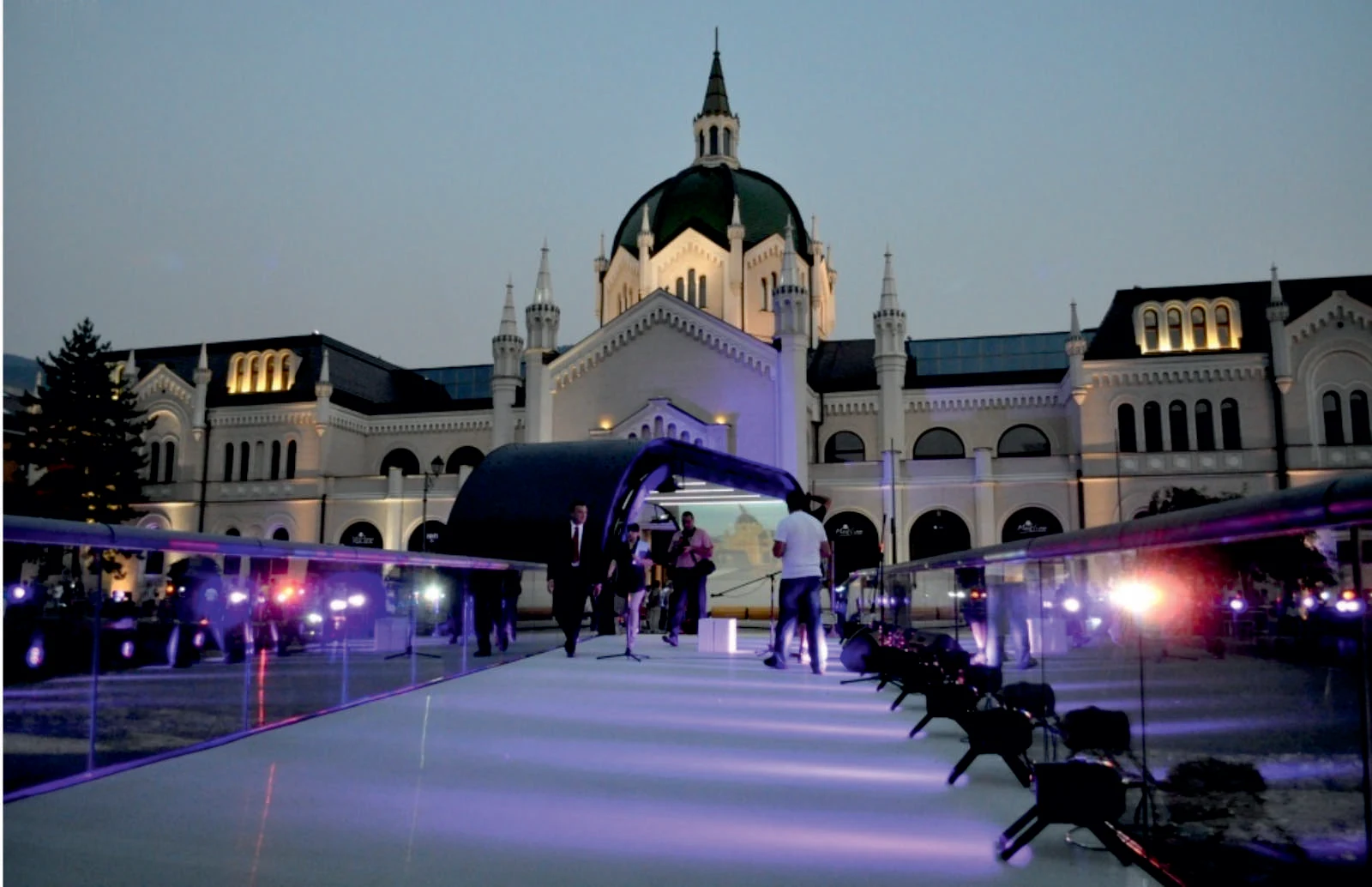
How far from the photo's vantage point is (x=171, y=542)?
5469mm

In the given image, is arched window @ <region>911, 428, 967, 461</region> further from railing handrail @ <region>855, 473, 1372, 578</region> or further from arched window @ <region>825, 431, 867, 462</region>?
railing handrail @ <region>855, 473, 1372, 578</region>

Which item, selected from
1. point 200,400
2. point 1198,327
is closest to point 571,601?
point 1198,327

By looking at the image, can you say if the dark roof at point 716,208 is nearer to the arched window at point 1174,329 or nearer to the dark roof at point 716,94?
the dark roof at point 716,94

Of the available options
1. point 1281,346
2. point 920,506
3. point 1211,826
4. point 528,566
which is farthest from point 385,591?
point 1281,346

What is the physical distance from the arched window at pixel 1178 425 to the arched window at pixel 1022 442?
16.1 feet

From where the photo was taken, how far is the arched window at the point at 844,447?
4422 cm

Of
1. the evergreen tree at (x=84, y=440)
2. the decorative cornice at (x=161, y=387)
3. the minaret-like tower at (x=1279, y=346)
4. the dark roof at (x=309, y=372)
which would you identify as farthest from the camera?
the decorative cornice at (x=161, y=387)

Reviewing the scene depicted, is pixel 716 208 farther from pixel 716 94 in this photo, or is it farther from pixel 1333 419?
pixel 1333 419

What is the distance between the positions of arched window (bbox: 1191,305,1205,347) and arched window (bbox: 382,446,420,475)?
3623 cm

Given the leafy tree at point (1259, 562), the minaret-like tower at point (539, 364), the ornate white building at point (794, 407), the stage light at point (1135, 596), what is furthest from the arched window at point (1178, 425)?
the leafy tree at point (1259, 562)

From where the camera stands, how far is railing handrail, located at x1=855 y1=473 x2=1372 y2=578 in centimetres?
248

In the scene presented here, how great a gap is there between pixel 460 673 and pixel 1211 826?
28.4ft

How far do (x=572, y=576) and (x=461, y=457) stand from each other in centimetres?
3710

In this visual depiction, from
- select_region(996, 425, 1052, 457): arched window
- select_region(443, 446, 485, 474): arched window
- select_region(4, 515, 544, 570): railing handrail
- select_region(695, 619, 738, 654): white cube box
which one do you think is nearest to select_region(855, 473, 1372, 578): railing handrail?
select_region(4, 515, 544, 570): railing handrail
